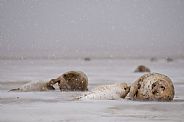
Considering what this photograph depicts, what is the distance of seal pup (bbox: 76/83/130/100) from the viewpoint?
27.9ft

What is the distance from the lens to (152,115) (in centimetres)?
627

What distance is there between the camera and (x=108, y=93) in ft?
28.1

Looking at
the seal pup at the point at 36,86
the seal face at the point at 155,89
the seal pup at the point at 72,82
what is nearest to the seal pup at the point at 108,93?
the seal face at the point at 155,89

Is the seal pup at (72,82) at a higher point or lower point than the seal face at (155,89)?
higher

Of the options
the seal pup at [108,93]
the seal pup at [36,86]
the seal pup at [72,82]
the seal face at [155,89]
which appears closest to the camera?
the seal face at [155,89]

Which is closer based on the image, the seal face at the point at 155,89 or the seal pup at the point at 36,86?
the seal face at the point at 155,89

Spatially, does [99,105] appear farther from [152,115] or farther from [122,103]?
[152,115]

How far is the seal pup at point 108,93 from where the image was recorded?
850 cm

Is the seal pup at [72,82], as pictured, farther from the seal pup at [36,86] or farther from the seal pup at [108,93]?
the seal pup at [108,93]

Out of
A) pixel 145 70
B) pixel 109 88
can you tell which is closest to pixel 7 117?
pixel 109 88

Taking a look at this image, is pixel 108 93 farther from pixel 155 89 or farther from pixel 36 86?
pixel 36 86

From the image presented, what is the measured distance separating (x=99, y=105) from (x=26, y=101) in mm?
1453

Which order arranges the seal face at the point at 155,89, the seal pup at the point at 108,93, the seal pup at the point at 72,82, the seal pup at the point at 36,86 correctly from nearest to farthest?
1. the seal face at the point at 155,89
2. the seal pup at the point at 108,93
3. the seal pup at the point at 36,86
4. the seal pup at the point at 72,82

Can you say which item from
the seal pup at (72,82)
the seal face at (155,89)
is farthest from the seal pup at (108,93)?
the seal pup at (72,82)
